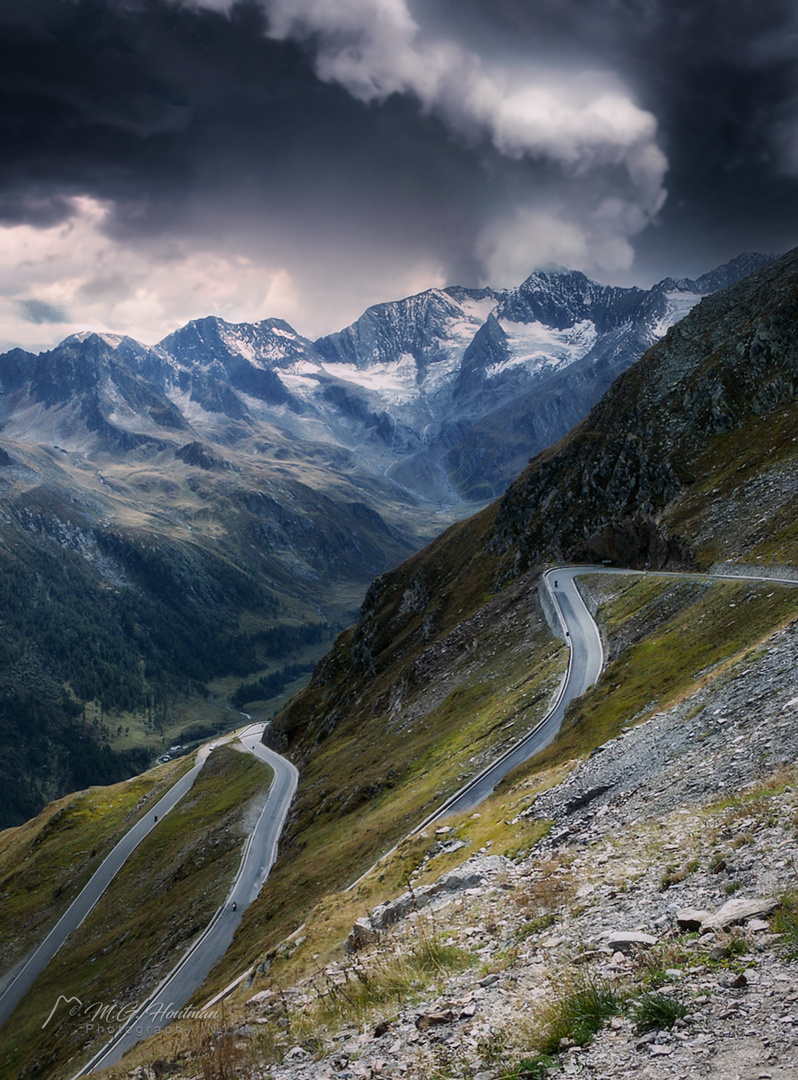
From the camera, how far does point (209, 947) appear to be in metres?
56.6

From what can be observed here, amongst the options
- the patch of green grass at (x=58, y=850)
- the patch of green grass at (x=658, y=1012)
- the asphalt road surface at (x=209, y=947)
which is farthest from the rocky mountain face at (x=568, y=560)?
the patch of green grass at (x=58, y=850)

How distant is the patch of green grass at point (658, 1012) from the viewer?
738 cm

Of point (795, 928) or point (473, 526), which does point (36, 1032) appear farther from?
point (473, 526)

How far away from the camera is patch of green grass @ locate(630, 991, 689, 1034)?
738 cm

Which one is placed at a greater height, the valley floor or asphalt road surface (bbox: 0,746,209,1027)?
the valley floor

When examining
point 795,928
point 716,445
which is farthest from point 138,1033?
point 716,445

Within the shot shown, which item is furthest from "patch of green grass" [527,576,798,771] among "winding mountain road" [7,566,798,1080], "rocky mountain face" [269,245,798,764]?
"rocky mountain face" [269,245,798,764]

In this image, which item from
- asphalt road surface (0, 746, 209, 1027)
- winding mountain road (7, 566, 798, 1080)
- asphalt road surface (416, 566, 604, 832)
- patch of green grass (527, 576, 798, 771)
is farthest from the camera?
asphalt road surface (0, 746, 209, 1027)

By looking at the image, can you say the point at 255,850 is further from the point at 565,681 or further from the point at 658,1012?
the point at 658,1012

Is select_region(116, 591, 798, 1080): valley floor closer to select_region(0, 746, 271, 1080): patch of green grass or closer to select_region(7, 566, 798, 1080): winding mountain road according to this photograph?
select_region(7, 566, 798, 1080): winding mountain road

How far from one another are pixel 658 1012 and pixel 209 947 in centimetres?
6309

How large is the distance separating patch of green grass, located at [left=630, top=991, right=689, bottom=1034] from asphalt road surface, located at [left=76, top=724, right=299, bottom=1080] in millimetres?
45686

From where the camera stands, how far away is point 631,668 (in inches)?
1560

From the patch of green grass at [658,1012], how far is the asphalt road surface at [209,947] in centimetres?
4569
